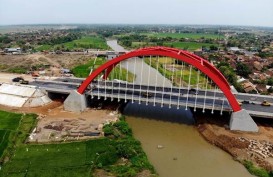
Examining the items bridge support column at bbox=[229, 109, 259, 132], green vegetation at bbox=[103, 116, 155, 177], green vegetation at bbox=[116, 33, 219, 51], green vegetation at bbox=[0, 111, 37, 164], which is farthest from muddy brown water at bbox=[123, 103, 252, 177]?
green vegetation at bbox=[116, 33, 219, 51]

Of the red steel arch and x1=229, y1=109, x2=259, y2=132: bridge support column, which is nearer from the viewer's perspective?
x1=229, y1=109, x2=259, y2=132: bridge support column

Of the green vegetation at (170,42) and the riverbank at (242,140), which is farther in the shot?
the green vegetation at (170,42)

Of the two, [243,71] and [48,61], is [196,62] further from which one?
[48,61]

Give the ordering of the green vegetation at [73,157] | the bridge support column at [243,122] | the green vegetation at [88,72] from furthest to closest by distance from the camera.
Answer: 1. the green vegetation at [88,72]
2. the bridge support column at [243,122]
3. the green vegetation at [73,157]

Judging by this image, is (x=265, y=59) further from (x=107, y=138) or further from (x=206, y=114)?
(x=107, y=138)

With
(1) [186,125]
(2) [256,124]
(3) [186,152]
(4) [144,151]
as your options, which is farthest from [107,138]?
(2) [256,124]

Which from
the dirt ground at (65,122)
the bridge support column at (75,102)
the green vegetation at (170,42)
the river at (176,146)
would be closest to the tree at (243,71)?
the river at (176,146)

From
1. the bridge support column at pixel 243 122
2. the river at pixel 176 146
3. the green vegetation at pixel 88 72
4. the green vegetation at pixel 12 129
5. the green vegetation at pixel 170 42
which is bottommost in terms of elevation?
the river at pixel 176 146

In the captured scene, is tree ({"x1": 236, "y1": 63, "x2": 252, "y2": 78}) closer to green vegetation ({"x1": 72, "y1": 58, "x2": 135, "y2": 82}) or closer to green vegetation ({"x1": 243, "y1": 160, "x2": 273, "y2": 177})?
green vegetation ({"x1": 72, "y1": 58, "x2": 135, "y2": 82})

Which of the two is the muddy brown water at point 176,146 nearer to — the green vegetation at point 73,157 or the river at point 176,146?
the river at point 176,146
